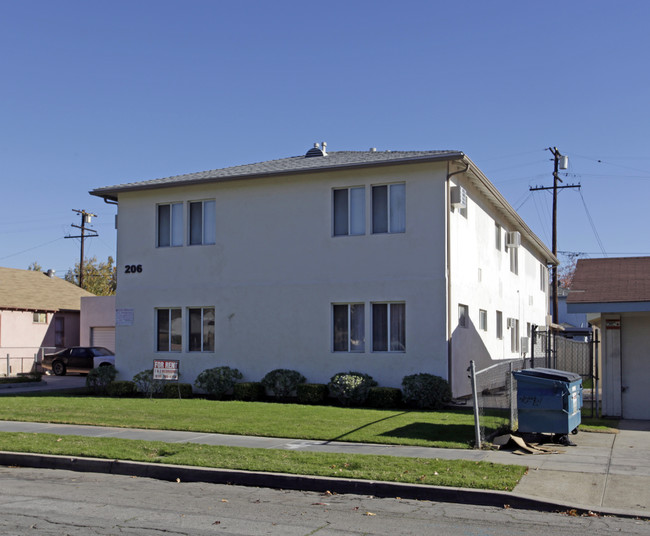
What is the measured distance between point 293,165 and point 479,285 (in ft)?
21.8

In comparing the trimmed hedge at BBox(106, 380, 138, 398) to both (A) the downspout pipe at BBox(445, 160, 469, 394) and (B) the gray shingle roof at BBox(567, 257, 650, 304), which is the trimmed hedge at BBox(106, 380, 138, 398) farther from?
(B) the gray shingle roof at BBox(567, 257, 650, 304)

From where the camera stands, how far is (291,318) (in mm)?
20344

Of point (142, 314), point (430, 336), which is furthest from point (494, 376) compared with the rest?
point (142, 314)

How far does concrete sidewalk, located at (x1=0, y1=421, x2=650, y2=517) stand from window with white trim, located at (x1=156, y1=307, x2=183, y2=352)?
7.94 metres

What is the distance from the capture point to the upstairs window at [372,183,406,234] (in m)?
19.3

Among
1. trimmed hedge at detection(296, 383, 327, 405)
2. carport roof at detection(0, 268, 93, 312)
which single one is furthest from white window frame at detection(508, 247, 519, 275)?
carport roof at detection(0, 268, 93, 312)

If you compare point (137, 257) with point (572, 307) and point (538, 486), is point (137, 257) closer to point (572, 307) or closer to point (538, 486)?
point (572, 307)

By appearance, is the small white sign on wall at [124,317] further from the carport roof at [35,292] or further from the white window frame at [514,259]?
the carport roof at [35,292]

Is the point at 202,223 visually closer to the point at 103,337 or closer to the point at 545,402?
the point at 545,402

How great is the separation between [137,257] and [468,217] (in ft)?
32.8

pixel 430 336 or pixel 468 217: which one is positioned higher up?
pixel 468 217

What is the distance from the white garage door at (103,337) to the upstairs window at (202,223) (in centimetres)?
1685

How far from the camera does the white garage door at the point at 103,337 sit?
121 feet

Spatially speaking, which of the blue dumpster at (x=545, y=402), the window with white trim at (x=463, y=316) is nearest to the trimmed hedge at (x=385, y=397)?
the window with white trim at (x=463, y=316)
